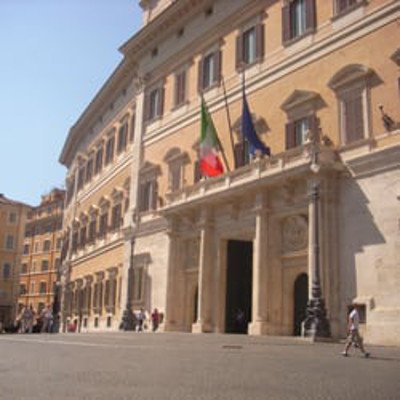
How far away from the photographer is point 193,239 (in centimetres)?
2706

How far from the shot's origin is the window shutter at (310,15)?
2278 cm

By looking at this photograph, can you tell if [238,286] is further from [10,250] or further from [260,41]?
[10,250]

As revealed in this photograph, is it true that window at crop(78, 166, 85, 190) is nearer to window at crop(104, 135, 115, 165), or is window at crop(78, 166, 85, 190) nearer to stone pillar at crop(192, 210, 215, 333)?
window at crop(104, 135, 115, 165)

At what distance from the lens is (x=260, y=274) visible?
2169 cm

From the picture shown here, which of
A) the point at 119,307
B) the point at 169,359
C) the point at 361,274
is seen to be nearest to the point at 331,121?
the point at 361,274

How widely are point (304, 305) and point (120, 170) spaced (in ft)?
61.3

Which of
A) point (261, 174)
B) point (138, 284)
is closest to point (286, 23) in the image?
point (261, 174)

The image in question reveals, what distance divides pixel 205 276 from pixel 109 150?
18446mm

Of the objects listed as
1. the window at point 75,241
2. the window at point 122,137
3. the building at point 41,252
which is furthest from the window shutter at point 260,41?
the building at point 41,252

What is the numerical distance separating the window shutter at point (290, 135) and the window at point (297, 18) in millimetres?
3556

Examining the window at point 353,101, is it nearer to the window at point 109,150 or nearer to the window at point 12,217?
the window at point 109,150

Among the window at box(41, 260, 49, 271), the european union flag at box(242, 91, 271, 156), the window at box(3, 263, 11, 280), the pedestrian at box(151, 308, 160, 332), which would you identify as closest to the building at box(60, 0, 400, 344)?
the pedestrian at box(151, 308, 160, 332)

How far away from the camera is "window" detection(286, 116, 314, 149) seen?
2205 centimetres

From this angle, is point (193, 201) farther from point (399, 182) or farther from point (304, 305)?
point (399, 182)
